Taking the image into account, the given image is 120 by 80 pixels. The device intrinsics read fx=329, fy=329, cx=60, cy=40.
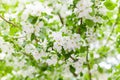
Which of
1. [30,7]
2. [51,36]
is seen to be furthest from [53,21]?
[30,7]

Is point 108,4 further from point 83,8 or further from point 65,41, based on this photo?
point 65,41

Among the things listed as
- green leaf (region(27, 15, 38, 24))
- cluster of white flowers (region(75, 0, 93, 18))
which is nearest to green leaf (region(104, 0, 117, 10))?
cluster of white flowers (region(75, 0, 93, 18))

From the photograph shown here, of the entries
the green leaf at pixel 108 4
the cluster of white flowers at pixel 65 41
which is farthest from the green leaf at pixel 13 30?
the green leaf at pixel 108 4

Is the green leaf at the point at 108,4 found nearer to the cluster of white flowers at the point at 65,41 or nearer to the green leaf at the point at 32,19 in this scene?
the cluster of white flowers at the point at 65,41

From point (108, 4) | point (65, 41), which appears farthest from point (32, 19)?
point (108, 4)

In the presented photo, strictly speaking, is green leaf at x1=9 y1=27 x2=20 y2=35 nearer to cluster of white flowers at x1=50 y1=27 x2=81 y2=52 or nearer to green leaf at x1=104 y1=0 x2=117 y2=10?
cluster of white flowers at x1=50 y1=27 x2=81 y2=52

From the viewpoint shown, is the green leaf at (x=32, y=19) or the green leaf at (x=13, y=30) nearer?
the green leaf at (x=32, y=19)

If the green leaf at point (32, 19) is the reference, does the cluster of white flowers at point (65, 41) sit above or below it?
below
